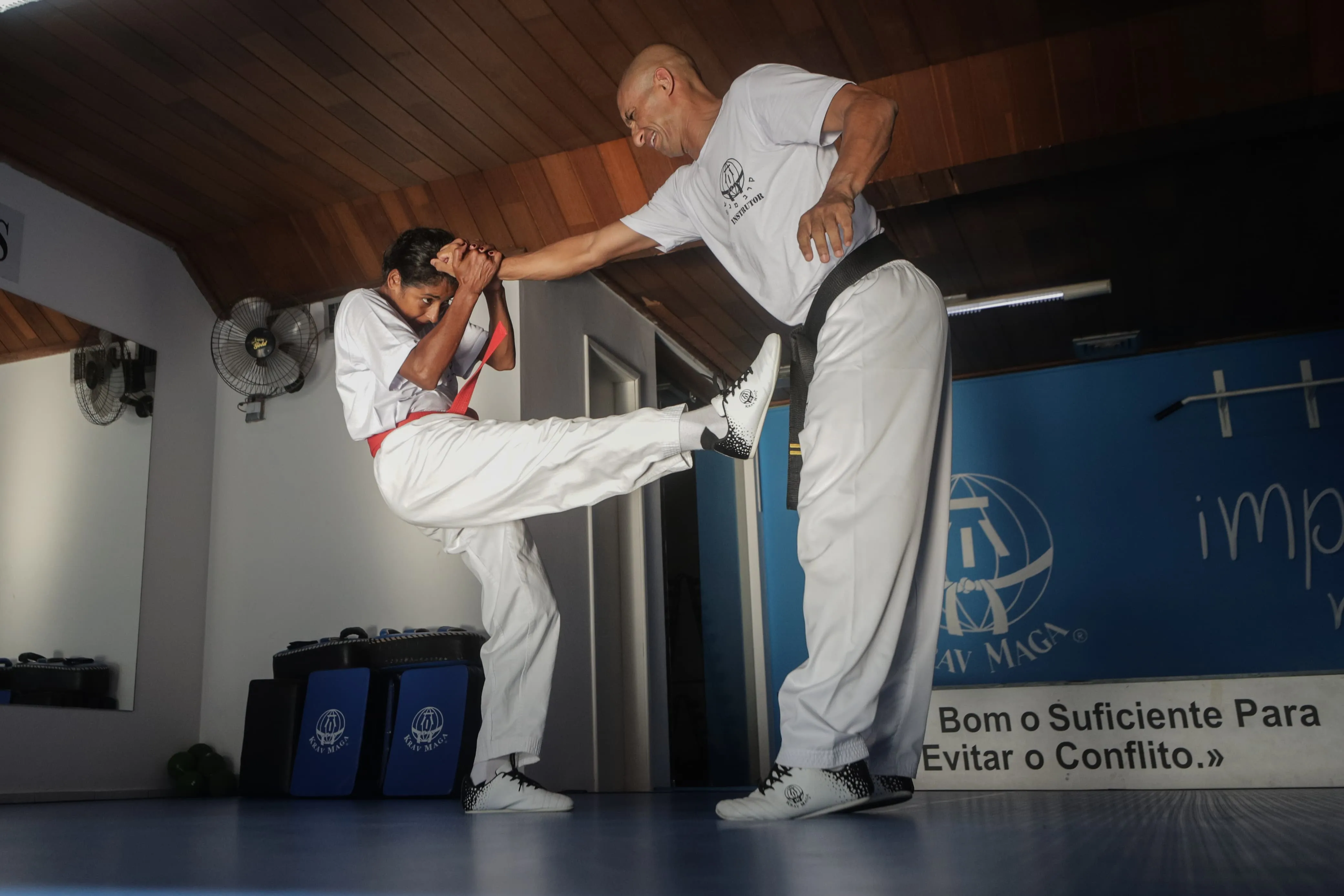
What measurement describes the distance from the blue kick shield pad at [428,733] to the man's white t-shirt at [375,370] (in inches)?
56.0

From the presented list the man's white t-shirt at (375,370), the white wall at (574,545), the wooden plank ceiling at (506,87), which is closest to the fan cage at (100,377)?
the wooden plank ceiling at (506,87)

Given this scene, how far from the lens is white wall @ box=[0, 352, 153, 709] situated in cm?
429

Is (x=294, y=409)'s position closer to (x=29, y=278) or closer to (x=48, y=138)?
(x=29, y=278)

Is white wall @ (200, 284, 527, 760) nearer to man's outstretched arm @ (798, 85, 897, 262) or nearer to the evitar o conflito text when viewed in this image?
the evitar o conflito text

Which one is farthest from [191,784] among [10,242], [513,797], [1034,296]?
[1034,296]

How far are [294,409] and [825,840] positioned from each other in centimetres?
447

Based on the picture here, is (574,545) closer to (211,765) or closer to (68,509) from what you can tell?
(211,765)

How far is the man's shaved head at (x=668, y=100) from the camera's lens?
270 cm

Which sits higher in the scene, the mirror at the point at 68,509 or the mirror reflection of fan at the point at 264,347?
the mirror reflection of fan at the point at 264,347

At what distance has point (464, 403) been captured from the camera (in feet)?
9.64

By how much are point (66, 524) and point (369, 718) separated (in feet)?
5.52

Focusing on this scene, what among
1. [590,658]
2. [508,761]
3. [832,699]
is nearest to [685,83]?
[832,699]

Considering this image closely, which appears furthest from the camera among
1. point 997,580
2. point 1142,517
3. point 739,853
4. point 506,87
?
point 506,87

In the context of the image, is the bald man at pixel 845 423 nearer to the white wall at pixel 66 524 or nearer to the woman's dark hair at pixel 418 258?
the woman's dark hair at pixel 418 258
